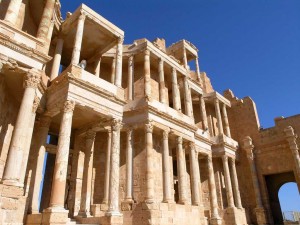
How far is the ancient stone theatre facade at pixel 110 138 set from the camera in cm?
1191

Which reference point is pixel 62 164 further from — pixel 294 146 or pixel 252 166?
pixel 294 146

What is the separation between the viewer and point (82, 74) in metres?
13.9

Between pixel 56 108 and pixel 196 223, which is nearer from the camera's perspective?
pixel 56 108

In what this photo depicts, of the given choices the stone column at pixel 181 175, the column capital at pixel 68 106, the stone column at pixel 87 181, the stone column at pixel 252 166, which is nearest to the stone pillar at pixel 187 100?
the stone column at pixel 181 175

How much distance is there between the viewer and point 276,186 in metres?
27.8

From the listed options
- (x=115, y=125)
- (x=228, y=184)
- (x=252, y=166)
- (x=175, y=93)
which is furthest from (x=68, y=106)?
(x=252, y=166)

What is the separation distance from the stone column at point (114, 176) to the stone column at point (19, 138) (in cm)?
447

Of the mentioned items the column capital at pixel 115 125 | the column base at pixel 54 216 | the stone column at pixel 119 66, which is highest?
the stone column at pixel 119 66

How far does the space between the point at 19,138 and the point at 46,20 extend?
7.31m

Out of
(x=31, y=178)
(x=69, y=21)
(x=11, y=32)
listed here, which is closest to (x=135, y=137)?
(x=31, y=178)

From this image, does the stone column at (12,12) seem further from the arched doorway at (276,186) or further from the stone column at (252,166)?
the arched doorway at (276,186)

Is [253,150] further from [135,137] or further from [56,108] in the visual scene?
[56,108]

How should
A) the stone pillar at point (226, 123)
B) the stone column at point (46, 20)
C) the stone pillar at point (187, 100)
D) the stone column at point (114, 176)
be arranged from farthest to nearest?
the stone pillar at point (226, 123), the stone pillar at point (187, 100), the stone column at point (46, 20), the stone column at point (114, 176)

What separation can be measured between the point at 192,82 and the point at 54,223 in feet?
60.9
